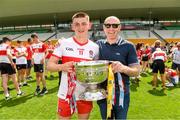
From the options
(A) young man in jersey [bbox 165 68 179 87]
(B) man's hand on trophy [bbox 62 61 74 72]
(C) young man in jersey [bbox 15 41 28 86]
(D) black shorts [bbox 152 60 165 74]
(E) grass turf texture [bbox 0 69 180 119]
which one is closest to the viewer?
(B) man's hand on trophy [bbox 62 61 74 72]

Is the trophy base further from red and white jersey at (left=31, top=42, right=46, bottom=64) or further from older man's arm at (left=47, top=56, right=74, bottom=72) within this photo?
red and white jersey at (left=31, top=42, right=46, bottom=64)

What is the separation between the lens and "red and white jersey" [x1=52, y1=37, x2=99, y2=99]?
3693mm

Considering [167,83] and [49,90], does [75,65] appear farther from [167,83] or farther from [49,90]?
[167,83]

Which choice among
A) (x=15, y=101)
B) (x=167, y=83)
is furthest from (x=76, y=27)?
(x=167, y=83)

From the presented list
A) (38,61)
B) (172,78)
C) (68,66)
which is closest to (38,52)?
(38,61)

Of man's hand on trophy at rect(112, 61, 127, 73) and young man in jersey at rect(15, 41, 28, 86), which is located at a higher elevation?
man's hand on trophy at rect(112, 61, 127, 73)

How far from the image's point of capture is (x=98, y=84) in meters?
3.47

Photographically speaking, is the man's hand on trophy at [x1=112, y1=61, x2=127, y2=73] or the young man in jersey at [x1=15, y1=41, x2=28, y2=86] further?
the young man in jersey at [x1=15, y1=41, x2=28, y2=86]

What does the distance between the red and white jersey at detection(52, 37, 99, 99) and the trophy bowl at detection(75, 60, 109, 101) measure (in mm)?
407

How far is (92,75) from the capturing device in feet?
10.5

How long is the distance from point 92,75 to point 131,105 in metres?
5.20

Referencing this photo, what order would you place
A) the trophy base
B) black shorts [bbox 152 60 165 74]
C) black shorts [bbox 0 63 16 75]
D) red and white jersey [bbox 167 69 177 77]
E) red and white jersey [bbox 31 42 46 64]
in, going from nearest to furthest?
the trophy base
black shorts [bbox 0 63 16 75]
red and white jersey [bbox 31 42 46 64]
black shorts [bbox 152 60 165 74]
red and white jersey [bbox 167 69 177 77]

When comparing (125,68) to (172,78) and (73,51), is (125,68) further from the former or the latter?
(172,78)

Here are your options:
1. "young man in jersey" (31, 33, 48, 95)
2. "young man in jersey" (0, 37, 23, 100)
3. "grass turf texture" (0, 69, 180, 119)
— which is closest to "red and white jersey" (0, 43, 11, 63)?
"young man in jersey" (0, 37, 23, 100)
